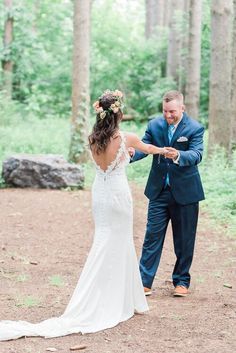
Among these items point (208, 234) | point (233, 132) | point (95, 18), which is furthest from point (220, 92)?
point (95, 18)

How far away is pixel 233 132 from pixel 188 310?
833 centimetres

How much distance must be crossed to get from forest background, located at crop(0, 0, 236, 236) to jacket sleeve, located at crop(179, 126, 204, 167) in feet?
13.6

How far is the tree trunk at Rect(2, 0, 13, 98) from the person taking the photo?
2650 centimetres

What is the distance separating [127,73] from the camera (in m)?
31.1

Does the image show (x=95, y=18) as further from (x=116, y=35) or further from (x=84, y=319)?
(x=84, y=319)

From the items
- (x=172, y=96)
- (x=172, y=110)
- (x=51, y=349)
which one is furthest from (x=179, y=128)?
(x=51, y=349)

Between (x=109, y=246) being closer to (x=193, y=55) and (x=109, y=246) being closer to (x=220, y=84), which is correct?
(x=220, y=84)

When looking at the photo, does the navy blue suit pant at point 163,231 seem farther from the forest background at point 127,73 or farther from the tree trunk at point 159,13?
the tree trunk at point 159,13

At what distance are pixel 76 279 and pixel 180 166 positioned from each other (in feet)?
Answer: 6.77

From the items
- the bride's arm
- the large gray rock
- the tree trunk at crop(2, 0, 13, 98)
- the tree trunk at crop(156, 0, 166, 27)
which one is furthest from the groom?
the tree trunk at crop(156, 0, 166, 27)

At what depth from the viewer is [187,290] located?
298 inches

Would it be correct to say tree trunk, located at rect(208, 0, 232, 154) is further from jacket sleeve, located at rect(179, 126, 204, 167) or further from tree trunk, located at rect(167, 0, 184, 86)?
tree trunk, located at rect(167, 0, 184, 86)

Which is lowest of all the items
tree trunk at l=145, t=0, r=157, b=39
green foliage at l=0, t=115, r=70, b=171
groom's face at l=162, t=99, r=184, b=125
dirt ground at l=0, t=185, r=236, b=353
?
dirt ground at l=0, t=185, r=236, b=353

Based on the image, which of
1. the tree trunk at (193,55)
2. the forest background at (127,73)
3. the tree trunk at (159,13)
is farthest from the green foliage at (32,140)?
the tree trunk at (159,13)
